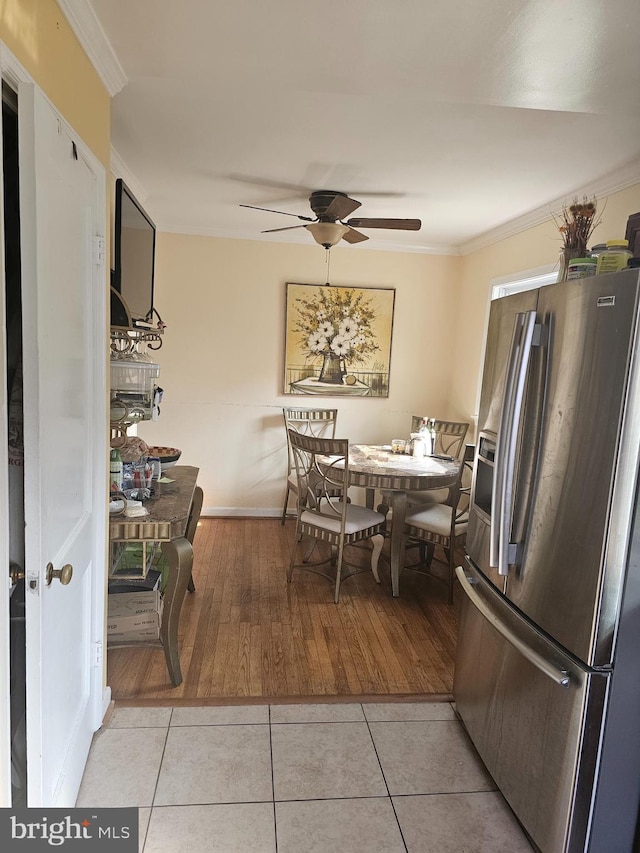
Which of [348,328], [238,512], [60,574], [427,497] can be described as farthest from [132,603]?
[348,328]

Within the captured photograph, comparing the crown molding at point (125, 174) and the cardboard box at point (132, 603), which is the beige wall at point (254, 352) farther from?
the cardboard box at point (132, 603)

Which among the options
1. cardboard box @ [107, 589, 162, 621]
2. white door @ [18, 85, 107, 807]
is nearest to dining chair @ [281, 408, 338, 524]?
cardboard box @ [107, 589, 162, 621]

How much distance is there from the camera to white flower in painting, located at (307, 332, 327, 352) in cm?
461

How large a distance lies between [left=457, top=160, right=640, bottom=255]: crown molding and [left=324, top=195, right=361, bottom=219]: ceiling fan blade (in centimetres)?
125

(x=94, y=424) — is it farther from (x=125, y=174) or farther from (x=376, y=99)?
(x=125, y=174)

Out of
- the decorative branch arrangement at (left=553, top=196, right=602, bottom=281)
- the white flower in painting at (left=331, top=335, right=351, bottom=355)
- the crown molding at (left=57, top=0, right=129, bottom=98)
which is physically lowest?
the white flower in painting at (left=331, top=335, right=351, bottom=355)

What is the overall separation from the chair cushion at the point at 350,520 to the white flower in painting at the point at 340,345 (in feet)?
5.38

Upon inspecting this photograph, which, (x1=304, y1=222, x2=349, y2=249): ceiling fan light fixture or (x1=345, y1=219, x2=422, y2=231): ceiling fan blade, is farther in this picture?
(x1=304, y1=222, x2=349, y2=249): ceiling fan light fixture

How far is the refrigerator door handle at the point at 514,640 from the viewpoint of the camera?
1.49 meters

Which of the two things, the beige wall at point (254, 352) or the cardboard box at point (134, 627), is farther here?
the beige wall at point (254, 352)

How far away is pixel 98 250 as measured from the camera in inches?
67.7

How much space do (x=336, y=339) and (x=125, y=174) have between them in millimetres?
2141

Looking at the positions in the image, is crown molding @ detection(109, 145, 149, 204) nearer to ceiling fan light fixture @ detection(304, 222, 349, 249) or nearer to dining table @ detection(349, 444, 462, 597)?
ceiling fan light fixture @ detection(304, 222, 349, 249)

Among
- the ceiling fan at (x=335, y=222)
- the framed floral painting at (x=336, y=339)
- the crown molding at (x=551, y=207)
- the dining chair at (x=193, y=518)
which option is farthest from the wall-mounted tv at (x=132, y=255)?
the crown molding at (x=551, y=207)
